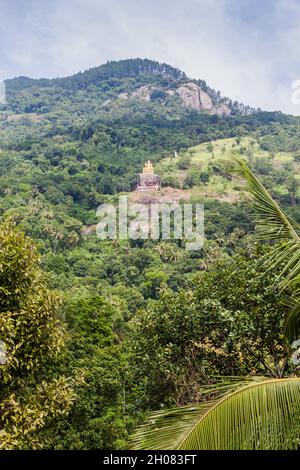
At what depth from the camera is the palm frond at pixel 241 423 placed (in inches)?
117

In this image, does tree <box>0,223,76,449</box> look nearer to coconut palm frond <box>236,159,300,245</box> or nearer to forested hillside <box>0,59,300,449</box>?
forested hillside <box>0,59,300,449</box>

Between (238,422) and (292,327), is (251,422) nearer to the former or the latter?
(238,422)

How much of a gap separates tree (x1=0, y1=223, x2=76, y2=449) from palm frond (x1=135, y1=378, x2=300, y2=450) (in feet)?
7.82

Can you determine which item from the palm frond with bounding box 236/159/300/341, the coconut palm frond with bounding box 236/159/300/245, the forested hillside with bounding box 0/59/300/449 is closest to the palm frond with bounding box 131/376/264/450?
the forested hillside with bounding box 0/59/300/449

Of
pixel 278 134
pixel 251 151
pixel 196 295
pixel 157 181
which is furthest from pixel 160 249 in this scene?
pixel 278 134

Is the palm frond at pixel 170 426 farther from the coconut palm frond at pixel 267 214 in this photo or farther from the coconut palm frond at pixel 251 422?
the coconut palm frond at pixel 267 214

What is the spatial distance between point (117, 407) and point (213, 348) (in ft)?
30.1

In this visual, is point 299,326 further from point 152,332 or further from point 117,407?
point 117,407

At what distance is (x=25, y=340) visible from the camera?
5441 mm

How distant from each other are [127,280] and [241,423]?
Result: 57.1 meters

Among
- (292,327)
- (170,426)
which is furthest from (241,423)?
(292,327)

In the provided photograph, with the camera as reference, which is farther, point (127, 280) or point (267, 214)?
point (127, 280)

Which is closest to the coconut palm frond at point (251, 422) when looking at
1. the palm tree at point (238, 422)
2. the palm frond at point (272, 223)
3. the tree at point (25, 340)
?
the palm tree at point (238, 422)

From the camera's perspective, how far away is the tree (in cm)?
509
